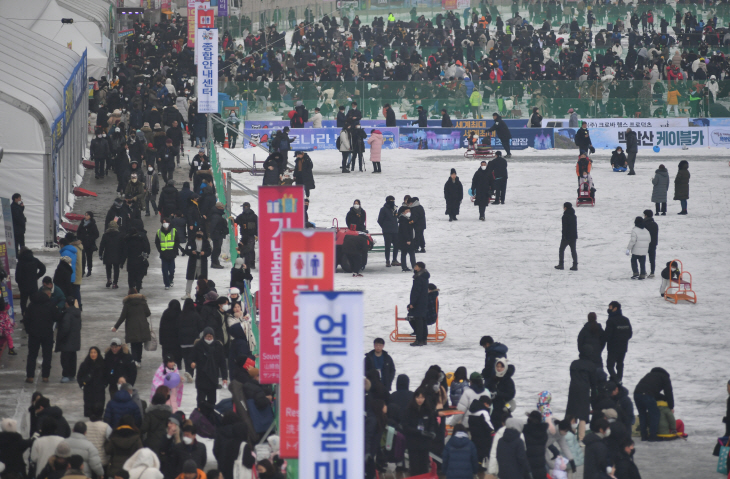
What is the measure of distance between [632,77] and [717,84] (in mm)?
4458

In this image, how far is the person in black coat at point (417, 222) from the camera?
2084cm

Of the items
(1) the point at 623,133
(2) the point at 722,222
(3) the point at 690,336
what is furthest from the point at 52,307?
(1) the point at 623,133

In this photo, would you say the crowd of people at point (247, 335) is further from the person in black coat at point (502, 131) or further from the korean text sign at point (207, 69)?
the korean text sign at point (207, 69)

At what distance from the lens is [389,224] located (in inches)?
813

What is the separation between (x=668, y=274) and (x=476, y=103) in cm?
2088

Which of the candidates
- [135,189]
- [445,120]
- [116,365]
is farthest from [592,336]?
[445,120]

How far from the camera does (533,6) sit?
55.2m

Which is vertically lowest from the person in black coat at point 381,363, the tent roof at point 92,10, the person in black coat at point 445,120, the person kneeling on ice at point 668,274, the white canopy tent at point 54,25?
the person in black coat at point 381,363

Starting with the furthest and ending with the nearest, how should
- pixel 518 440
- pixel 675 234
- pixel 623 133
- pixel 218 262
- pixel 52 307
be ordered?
1. pixel 623 133
2. pixel 675 234
3. pixel 218 262
4. pixel 52 307
5. pixel 518 440

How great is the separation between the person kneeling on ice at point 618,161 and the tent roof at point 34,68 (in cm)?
1486

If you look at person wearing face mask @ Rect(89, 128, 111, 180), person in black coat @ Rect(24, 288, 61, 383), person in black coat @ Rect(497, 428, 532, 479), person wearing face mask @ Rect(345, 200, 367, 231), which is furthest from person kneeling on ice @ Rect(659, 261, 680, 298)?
person wearing face mask @ Rect(89, 128, 111, 180)

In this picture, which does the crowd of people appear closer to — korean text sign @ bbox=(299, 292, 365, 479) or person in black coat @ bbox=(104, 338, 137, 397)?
person in black coat @ bbox=(104, 338, 137, 397)

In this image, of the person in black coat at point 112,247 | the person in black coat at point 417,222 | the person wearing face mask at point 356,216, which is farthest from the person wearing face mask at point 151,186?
the person in black coat at point 417,222

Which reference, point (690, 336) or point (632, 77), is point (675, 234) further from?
point (632, 77)
